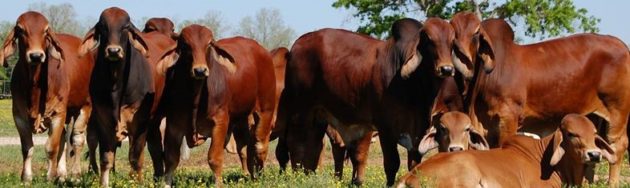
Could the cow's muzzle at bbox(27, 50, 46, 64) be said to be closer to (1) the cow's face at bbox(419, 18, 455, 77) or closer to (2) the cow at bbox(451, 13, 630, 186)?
(1) the cow's face at bbox(419, 18, 455, 77)

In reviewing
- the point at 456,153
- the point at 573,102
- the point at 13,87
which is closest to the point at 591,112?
the point at 573,102

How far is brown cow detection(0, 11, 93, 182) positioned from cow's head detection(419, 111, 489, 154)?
4183 millimetres

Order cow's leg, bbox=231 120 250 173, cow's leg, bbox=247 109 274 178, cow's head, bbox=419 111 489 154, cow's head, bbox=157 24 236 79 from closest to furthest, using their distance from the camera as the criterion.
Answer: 1. cow's head, bbox=419 111 489 154
2. cow's head, bbox=157 24 236 79
3. cow's leg, bbox=247 109 274 178
4. cow's leg, bbox=231 120 250 173

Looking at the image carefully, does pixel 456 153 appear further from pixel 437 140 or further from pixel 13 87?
pixel 13 87

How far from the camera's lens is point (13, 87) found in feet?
41.6

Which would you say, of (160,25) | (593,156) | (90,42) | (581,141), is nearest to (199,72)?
(90,42)

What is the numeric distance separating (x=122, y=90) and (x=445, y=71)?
353cm

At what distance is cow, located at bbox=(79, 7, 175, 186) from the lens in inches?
459

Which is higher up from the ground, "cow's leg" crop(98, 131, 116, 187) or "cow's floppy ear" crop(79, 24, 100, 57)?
"cow's floppy ear" crop(79, 24, 100, 57)

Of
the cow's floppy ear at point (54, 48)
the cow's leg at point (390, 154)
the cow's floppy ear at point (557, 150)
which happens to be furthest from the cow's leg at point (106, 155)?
the cow's floppy ear at point (557, 150)

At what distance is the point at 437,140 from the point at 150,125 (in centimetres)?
323

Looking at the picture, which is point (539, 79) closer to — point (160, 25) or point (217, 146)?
point (217, 146)

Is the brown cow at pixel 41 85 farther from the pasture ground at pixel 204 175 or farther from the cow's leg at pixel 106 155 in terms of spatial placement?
the cow's leg at pixel 106 155

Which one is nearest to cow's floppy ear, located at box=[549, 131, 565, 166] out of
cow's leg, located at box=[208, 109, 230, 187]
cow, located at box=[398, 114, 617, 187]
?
cow, located at box=[398, 114, 617, 187]
